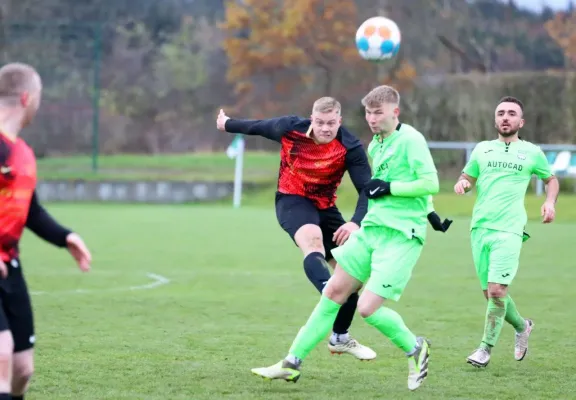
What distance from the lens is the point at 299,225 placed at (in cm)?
789

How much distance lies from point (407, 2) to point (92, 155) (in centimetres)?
1290

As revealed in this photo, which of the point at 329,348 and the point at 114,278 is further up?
the point at 329,348

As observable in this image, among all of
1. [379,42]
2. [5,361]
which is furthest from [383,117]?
[379,42]

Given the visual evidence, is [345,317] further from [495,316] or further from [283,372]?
[283,372]

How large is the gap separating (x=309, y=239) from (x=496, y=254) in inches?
54.9

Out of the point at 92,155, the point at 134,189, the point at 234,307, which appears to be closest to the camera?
the point at 234,307

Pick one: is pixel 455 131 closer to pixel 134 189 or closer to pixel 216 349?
pixel 134 189

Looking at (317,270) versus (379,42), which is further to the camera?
(379,42)

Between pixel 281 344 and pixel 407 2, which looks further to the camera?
pixel 407 2

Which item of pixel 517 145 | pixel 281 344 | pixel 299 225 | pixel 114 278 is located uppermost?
pixel 517 145

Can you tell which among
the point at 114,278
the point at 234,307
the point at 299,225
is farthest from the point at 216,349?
the point at 114,278

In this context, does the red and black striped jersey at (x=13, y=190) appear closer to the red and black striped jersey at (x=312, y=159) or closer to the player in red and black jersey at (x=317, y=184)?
the player in red and black jersey at (x=317, y=184)

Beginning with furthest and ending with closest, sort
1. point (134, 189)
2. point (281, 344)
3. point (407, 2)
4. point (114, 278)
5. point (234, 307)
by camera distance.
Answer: point (407, 2) < point (134, 189) < point (114, 278) < point (234, 307) < point (281, 344)

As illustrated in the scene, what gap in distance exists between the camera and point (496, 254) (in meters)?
7.79
